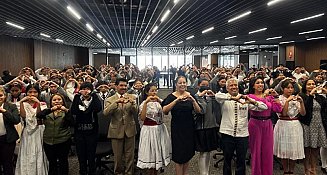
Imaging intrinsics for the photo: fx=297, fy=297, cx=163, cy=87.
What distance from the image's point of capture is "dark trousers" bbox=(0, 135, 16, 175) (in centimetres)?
378

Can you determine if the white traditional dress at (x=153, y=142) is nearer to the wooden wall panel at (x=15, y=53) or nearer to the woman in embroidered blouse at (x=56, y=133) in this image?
the woman in embroidered blouse at (x=56, y=133)

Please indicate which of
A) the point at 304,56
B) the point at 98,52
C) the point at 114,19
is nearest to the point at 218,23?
the point at 114,19

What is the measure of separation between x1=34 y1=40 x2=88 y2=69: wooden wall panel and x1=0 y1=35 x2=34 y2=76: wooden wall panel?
39cm

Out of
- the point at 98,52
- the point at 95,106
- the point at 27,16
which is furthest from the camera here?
the point at 98,52

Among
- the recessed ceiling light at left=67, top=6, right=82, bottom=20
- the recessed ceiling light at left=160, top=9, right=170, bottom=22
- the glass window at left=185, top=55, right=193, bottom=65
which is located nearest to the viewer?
the recessed ceiling light at left=67, top=6, right=82, bottom=20

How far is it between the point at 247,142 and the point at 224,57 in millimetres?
22899

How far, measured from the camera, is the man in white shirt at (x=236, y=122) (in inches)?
149

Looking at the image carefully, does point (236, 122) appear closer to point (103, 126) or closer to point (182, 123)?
point (182, 123)

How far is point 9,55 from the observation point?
1591cm

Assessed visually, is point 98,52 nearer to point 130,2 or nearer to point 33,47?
point 33,47

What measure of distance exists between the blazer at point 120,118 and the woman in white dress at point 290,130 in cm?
207

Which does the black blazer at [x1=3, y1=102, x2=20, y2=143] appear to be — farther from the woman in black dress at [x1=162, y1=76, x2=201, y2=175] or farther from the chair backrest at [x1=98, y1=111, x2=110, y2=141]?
the woman in black dress at [x1=162, y1=76, x2=201, y2=175]

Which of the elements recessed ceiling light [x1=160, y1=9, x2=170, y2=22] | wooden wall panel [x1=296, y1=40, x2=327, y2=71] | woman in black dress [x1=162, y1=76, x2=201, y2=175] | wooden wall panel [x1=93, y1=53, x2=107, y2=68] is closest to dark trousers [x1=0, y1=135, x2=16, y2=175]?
woman in black dress [x1=162, y1=76, x2=201, y2=175]

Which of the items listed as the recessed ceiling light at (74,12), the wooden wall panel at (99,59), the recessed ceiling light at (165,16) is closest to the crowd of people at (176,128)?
the recessed ceiling light at (74,12)
